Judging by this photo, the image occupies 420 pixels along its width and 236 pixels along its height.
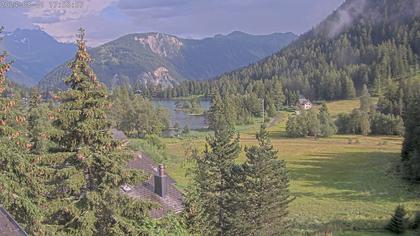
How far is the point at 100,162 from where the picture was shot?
1378cm

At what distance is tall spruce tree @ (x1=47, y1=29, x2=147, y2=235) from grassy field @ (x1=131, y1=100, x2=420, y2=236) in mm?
25617

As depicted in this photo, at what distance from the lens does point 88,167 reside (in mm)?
13664

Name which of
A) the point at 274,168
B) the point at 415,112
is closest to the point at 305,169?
the point at 415,112

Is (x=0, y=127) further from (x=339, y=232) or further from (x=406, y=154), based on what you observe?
(x=406, y=154)

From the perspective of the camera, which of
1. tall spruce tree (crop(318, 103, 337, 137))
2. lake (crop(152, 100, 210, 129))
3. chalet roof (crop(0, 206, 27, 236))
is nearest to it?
chalet roof (crop(0, 206, 27, 236))

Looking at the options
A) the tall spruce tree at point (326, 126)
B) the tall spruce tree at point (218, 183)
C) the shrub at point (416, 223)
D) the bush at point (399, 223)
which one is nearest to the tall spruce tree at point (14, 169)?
the tall spruce tree at point (218, 183)

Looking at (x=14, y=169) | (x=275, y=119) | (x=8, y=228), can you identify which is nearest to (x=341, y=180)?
(x=14, y=169)

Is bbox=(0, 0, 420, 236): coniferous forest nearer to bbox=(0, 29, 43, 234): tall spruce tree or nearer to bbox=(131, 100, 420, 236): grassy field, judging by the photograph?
bbox=(0, 29, 43, 234): tall spruce tree

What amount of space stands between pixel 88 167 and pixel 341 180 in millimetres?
57100

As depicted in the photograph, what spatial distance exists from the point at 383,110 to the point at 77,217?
12190 cm

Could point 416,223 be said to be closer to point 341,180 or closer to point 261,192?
Answer: point 261,192

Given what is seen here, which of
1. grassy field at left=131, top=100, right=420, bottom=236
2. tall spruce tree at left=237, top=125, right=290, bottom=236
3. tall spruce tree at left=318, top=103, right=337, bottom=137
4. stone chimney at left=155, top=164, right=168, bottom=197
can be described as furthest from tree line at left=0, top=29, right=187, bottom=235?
tall spruce tree at left=318, top=103, right=337, bottom=137

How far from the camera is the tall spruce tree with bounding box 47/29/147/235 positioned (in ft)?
44.3

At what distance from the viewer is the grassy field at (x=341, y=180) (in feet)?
139
